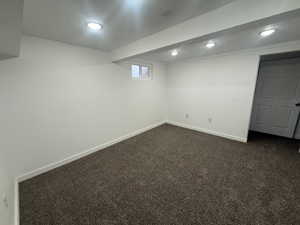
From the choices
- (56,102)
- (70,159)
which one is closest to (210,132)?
(70,159)

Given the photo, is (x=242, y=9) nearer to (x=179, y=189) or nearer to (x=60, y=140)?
(x=179, y=189)

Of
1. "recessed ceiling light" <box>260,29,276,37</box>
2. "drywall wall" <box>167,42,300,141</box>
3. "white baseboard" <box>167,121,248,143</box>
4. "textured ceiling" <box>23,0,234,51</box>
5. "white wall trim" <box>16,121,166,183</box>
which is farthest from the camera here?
"white baseboard" <box>167,121,248,143</box>

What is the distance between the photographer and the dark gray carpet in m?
1.47

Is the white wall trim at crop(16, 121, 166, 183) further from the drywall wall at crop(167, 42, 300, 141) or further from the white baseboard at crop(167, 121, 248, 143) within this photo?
the drywall wall at crop(167, 42, 300, 141)

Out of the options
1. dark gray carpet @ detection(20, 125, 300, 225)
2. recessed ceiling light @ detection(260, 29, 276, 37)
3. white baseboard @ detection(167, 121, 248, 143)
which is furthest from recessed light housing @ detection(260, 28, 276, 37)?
white baseboard @ detection(167, 121, 248, 143)

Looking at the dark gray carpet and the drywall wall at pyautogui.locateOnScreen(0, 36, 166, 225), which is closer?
the dark gray carpet

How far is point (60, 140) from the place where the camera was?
2332 millimetres

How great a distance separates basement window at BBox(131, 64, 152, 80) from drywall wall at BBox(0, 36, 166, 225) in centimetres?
23

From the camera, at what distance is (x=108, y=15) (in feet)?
4.54

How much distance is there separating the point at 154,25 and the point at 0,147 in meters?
2.62

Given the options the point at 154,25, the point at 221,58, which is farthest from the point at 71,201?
the point at 221,58

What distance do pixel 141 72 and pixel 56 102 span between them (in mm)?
2262

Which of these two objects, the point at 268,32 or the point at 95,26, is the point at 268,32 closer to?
the point at 268,32

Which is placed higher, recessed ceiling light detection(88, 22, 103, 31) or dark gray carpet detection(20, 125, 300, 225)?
recessed ceiling light detection(88, 22, 103, 31)
